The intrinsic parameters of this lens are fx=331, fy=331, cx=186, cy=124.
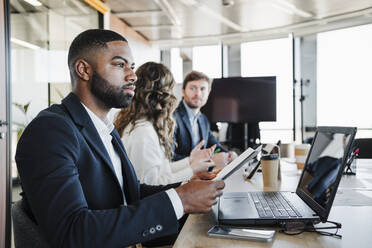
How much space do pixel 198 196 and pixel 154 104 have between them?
1.34 meters

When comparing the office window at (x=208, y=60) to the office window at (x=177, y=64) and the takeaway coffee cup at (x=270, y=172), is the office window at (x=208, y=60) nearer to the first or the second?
the office window at (x=177, y=64)

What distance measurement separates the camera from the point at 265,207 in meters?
1.21

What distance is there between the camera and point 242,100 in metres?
4.38

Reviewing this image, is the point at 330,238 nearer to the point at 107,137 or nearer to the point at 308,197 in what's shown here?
the point at 308,197

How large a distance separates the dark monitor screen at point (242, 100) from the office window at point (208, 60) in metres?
2.88

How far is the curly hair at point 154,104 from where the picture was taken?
7.37ft

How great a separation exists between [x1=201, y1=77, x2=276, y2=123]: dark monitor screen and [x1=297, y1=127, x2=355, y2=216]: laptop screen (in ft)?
9.30

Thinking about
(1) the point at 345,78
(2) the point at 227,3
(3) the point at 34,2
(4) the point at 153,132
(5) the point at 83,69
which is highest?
(2) the point at 227,3

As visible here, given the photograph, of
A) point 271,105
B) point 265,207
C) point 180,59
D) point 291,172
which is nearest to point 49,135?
point 265,207

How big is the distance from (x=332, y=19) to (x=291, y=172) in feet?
15.3

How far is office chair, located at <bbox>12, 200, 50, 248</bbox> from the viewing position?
98 centimetres

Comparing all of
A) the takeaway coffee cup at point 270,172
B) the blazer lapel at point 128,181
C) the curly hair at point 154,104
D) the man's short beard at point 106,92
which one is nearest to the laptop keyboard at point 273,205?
the takeaway coffee cup at point 270,172

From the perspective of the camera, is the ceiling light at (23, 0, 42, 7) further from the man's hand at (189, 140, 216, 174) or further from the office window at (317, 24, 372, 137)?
the office window at (317, 24, 372, 137)

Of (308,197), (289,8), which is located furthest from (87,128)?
(289,8)
